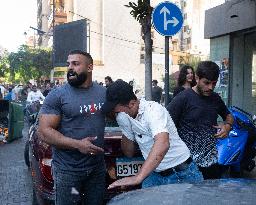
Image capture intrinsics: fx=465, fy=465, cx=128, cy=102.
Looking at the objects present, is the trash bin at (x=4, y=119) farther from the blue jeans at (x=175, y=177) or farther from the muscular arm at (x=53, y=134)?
the blue jeans at (x=175, y=177)

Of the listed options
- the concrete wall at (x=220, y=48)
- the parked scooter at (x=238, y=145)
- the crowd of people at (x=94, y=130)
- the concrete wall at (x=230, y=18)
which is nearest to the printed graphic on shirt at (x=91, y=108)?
the crowd of people at (x=94, y=130)

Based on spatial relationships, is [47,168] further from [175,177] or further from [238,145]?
[238,145]

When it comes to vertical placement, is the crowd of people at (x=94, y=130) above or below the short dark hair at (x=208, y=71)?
below

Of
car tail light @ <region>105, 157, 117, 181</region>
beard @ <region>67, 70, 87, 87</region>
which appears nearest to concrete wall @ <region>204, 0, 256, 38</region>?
car tail light @ <region>105, 157, 117, 181</region>

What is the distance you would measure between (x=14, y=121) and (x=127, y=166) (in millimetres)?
8226

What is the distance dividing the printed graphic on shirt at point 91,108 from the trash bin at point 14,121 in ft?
29.0

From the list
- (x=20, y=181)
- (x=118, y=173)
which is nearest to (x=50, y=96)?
(x=118, y=173)

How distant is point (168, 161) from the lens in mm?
3316

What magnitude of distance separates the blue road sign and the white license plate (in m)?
2.92

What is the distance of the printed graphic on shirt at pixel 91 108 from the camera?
11.3ft

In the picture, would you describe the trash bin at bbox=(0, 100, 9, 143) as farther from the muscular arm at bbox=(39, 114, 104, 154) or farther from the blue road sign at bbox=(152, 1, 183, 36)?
the muscular arm at bbox=(39, 114, 104, 154)

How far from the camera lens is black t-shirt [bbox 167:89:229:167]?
3926mm

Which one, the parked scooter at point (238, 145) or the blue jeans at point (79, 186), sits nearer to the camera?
the blue jeans at point (79, 186)

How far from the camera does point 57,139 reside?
336cm
